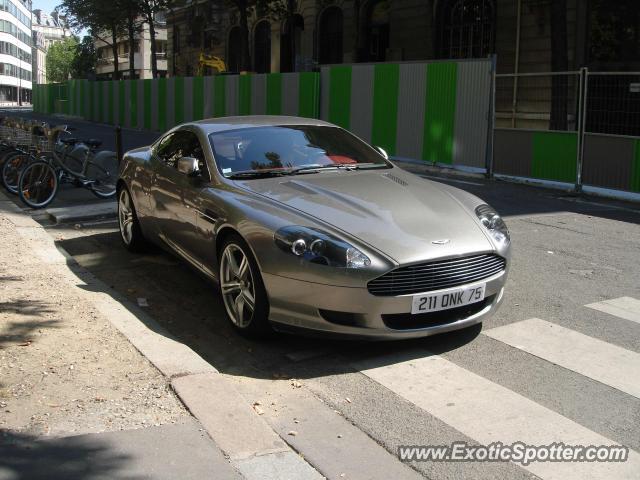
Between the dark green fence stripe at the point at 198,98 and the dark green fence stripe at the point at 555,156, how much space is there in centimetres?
1765

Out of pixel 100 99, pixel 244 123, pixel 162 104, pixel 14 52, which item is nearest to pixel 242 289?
pixel 244 123

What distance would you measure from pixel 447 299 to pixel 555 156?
10.1 m

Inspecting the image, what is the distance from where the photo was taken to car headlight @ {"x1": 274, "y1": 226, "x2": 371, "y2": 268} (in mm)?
4512

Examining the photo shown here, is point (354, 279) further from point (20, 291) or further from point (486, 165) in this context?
point (486, 165)

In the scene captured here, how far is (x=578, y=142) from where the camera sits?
13.4 meters

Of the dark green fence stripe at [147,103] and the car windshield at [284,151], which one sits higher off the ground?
the dark green fence stripe at [147,103]

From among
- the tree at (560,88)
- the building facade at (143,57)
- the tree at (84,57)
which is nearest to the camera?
the tree at (560,88)

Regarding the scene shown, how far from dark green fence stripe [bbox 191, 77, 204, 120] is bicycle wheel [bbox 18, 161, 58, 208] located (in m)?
18.7

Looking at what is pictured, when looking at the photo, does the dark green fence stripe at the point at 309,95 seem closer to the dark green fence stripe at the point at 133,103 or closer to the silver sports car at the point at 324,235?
the silver sports car at the point at 324,235

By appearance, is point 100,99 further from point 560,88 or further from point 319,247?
point 319,247

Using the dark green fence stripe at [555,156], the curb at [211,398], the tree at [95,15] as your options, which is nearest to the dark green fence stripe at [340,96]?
the dark green fence stripe at [555,156]

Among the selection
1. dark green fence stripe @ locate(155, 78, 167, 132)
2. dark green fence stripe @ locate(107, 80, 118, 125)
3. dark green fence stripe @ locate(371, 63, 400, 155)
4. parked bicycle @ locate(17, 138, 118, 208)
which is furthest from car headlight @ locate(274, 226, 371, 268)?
dark green fence stripe @ locate(107, 80, 118, 125)

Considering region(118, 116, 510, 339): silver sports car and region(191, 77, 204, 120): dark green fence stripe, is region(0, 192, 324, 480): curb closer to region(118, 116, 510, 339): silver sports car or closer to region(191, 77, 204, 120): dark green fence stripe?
region(118, 116, 510, 339): silver sports car

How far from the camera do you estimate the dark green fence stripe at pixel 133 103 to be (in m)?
36.1
